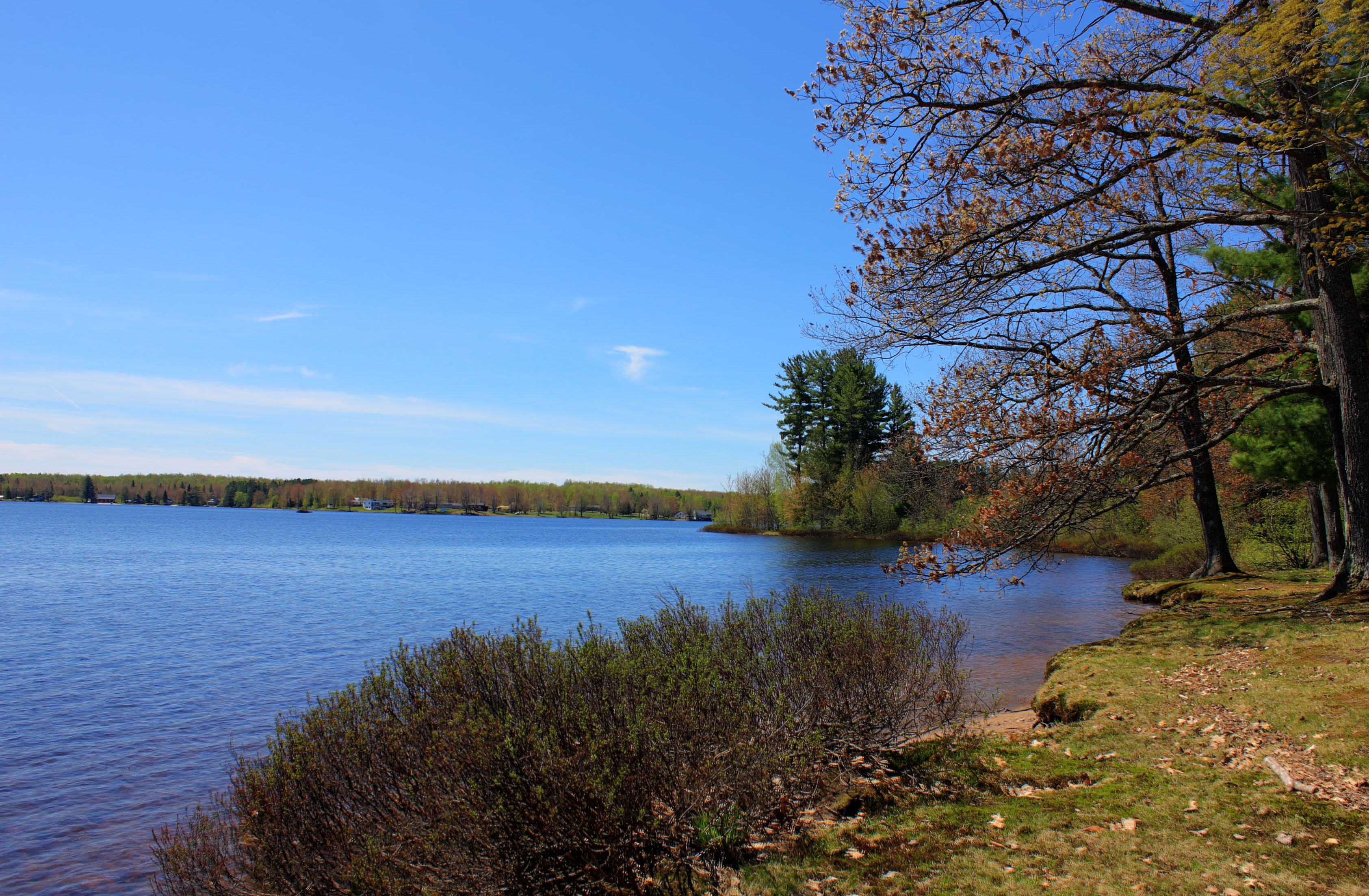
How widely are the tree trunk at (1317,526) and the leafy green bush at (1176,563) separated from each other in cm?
287

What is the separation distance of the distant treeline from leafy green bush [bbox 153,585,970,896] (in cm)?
16976

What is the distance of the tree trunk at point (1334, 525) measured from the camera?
1622 cm

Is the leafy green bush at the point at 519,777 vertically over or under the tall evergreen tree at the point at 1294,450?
under

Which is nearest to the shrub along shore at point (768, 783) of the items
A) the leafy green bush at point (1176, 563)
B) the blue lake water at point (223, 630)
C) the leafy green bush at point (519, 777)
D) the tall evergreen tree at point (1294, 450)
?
the leafy green bush at point (519, 777)

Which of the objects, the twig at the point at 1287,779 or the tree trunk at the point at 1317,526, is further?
the tree trunk at the point at 1317,526

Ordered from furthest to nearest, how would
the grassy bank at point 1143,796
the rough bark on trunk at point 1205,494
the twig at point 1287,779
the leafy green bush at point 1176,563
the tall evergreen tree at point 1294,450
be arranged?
1. the leafy green bush at point 1176,563
2. the rough bark on trunk at point 1205,494
3. the tall evergreen tree at point 1294,450
4. the twig at point 1287,779
5. the grassy bank at point 1143,796

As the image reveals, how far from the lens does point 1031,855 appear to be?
4.32 meters

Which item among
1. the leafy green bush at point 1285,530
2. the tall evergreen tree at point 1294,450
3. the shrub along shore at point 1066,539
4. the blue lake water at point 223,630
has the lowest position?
the blue lake water at point 223,630

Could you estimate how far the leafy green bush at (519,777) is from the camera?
14.2ft

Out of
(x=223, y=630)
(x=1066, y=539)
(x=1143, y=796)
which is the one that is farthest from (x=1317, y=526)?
(x=223, y=630)

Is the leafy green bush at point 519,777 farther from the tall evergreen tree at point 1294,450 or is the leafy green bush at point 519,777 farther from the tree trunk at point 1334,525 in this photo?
the tree trunk at point 1334,525

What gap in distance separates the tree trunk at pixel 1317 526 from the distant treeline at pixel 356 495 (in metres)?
157

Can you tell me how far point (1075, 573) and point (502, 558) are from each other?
31655 mm

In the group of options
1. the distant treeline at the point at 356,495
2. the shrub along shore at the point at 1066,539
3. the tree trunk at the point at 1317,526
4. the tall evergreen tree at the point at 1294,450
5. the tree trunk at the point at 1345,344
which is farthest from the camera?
the distant treeline at the point at 356,495
